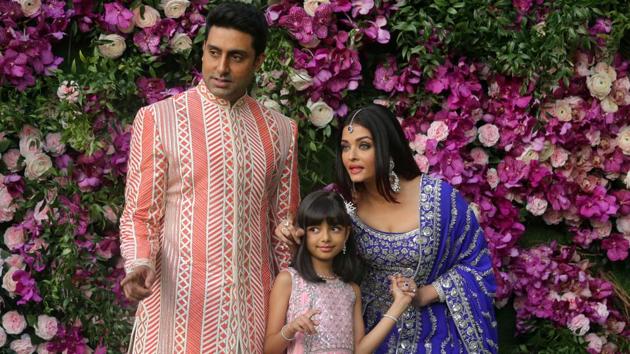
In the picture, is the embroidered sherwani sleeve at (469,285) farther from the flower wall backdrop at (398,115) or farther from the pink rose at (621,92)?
the pink rose at (621,92)

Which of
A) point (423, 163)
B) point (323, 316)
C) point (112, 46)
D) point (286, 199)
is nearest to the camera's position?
point (323, 316)

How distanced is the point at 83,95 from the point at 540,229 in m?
2.07

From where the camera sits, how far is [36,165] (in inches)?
162

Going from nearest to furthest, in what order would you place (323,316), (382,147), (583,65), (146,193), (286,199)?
(146,193)
(323,316)
(286,199)
(382,147)
(583,65)

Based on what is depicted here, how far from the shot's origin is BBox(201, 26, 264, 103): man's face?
3.09 metres

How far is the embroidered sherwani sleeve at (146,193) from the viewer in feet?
9.95

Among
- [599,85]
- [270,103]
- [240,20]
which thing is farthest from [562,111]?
[240,20]

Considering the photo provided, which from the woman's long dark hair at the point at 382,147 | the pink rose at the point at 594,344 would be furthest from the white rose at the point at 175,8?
the pink rose at the point at 594,344

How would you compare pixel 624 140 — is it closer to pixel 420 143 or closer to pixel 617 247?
pixel 617 247

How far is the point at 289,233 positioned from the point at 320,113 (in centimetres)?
124

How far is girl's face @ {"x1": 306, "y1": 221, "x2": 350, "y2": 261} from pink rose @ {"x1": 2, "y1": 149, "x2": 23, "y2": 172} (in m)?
1.44

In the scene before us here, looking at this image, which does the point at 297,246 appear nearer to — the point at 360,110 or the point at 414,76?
the point at 360,110

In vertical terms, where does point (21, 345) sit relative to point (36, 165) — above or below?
below

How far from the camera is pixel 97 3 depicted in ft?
14.0
